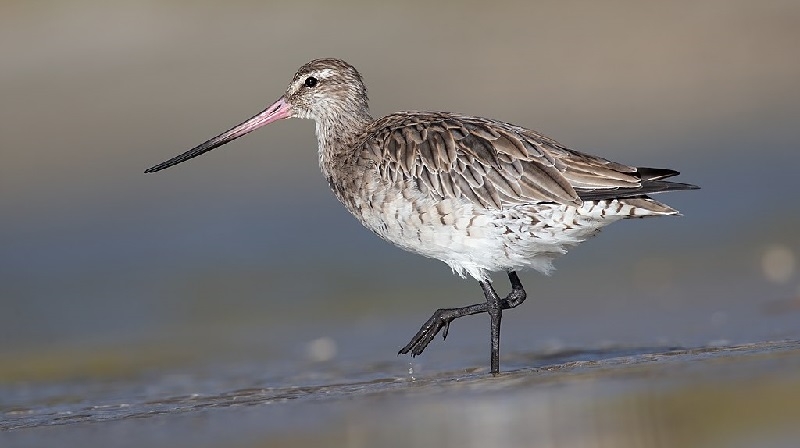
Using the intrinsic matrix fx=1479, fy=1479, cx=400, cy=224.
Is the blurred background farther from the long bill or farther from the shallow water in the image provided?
the long bill

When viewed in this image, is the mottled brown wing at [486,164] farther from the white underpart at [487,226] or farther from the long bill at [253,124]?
the long bill at [253,124]

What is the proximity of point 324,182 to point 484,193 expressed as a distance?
611cm

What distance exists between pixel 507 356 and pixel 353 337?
1.44 meters

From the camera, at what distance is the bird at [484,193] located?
26.1 feet

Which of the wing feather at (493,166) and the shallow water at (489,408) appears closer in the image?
the shallow water at (489,408)

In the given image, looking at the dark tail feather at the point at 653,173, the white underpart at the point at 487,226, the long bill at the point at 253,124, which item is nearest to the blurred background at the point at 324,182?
the white underpart at the point at 487,226

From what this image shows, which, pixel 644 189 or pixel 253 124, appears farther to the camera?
pixel 253 124

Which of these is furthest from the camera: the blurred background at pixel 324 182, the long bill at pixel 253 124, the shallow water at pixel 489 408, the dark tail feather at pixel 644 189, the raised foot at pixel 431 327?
the blurred background at pixel 324 182

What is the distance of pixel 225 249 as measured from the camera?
12.5m

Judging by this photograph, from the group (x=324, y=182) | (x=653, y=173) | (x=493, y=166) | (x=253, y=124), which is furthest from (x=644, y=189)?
(x=324, y=182)

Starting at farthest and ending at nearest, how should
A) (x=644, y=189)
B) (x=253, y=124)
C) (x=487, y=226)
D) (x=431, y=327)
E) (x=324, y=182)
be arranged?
(x=324, y=182) < (x=253, y=124) < (x=431, y=327) < (x=487, y=226) < (x=644, y=189)

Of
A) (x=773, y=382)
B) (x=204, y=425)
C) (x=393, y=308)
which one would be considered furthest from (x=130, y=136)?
(x=773, y=382)

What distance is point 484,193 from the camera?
8.12m

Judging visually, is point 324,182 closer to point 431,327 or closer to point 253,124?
point 253,124
